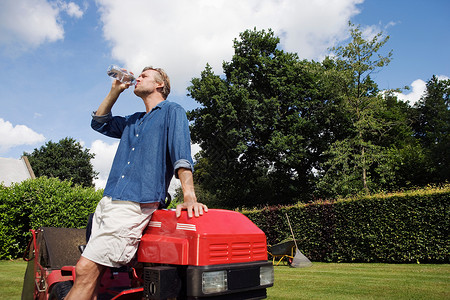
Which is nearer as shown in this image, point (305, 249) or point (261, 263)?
point (261, 263)

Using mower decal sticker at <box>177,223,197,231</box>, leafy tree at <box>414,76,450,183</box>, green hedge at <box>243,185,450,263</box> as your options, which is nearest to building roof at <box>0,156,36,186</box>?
green hedge at <box>243,185,450,263</box>

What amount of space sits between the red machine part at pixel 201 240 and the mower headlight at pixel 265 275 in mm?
73

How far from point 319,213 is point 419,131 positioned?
3785cm

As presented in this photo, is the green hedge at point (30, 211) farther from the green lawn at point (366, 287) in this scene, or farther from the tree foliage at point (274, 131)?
the tree foliage at point (274, 131)

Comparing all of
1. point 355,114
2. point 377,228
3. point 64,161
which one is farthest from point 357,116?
point 64,161

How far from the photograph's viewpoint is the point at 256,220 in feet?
51.4

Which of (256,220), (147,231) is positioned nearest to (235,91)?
(256,220)

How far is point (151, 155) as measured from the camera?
83.3 inches

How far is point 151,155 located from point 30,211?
12.2 meters

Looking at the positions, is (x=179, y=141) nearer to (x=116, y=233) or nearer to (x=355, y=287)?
(x=116, y=233)

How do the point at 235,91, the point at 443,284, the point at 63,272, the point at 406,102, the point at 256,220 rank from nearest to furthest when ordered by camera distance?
1. the point at 63,272
2. the point at 443,284
3. the point at 256,220
4. the point at 235,91
5. the point at 406,102

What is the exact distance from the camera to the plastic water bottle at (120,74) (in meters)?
2.36

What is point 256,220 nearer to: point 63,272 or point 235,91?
point 235,91

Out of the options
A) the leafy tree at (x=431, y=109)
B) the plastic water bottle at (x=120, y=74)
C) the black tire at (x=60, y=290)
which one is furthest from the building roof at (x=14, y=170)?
the leafy tree at (x=431, y=109)
